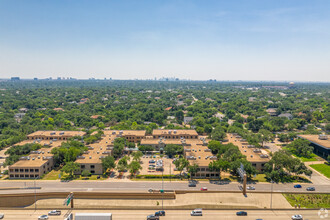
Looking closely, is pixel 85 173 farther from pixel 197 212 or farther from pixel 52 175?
pixel 197 212

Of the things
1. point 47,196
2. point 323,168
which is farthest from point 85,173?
point 323,168

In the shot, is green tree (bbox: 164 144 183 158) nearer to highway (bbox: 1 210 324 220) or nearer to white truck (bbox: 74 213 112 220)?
highway (bbox: 1 210 324 220)

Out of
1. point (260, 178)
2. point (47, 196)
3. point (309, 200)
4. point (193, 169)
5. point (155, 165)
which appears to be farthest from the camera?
point (155, 165)

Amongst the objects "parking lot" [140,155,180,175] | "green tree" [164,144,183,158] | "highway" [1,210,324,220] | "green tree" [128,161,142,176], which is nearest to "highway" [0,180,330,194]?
"green tree" [128,161,142,176]

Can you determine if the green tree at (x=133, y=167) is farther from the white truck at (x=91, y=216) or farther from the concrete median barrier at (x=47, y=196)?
→ the white truck at (x=91, y=216)

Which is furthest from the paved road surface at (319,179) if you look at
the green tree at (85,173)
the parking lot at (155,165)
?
the green tree at (85,173)

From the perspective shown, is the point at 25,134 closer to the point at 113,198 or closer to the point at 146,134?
the point at 146,134
